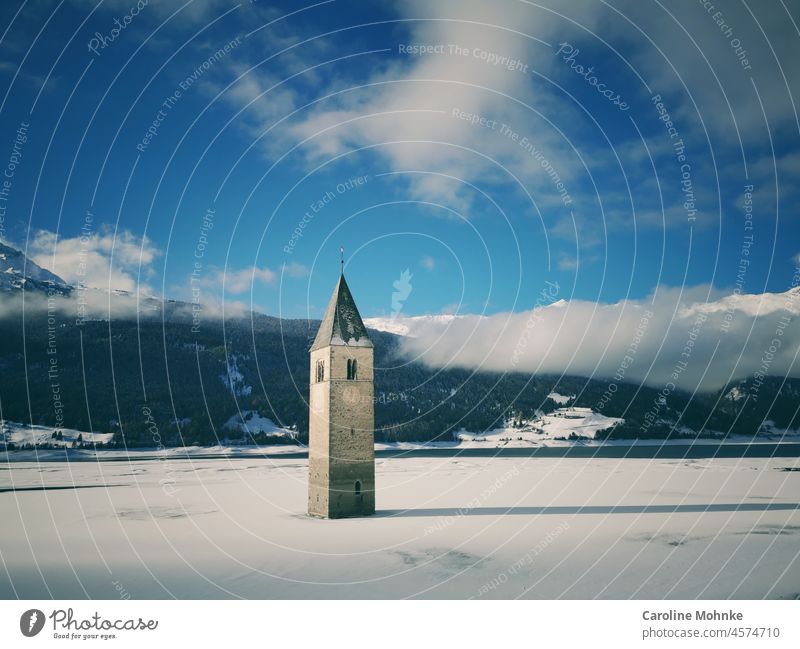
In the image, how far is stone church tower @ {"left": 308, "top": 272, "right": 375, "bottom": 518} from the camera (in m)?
38.8

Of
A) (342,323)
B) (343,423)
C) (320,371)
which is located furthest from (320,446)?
(342,323)

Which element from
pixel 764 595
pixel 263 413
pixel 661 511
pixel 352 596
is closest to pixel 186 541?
pixel 352 596

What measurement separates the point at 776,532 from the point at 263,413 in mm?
165846

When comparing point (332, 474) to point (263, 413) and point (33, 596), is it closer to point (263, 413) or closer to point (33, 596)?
point (33, 596)

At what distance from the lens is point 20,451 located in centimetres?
11912

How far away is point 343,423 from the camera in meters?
39.7

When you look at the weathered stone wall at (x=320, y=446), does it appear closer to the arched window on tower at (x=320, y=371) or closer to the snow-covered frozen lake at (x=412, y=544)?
the arched window on tower at (x=320, y=371)

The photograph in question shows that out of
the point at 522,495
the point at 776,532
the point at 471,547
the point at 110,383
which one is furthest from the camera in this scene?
the point at 110,383

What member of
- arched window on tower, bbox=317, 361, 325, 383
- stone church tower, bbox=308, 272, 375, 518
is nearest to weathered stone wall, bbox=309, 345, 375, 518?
stone church tower, bbox=308, 272, 375, 518

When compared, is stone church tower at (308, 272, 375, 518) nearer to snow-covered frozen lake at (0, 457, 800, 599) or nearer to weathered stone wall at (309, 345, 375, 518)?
weathered stone wall at (309, 345, 375, 518)

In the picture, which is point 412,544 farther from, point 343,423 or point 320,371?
point 320,371

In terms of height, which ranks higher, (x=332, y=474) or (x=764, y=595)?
(x=332, y=474)

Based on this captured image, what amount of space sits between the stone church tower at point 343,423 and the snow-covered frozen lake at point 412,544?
2.02 meters

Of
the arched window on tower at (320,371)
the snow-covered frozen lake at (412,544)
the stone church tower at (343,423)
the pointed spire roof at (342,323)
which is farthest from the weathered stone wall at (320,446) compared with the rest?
the snow-covered frozen lake at (412,544)
